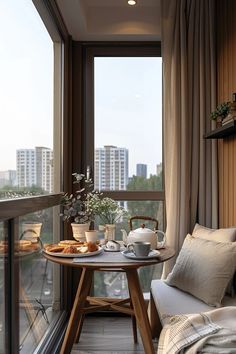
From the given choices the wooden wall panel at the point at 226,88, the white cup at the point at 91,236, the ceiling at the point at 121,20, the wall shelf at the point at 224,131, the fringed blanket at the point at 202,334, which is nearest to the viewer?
the fringed blanket at the point at 202,334

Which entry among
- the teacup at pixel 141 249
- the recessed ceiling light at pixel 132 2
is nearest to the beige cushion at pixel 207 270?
the teacup at pixel 141 249

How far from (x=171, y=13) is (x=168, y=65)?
0.43m

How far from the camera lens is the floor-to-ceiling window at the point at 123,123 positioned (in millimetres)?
3148

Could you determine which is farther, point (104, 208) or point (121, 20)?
point (121, 20)

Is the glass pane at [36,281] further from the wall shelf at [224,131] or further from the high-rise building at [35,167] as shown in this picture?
the wall shelf at [224,131]

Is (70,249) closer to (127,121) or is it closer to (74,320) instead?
(74,320)

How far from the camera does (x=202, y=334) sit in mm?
1416

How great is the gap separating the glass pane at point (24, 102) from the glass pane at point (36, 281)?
23 cm

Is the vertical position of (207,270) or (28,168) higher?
(28,168)

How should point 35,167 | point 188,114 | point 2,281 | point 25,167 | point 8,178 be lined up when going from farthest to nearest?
point 188,114 < point 35,167 < point 25,167 < point 8,178 < point 2,281

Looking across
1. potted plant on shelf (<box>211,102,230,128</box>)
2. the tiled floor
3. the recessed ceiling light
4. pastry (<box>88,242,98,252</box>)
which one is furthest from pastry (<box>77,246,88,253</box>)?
the recessed ceiling light

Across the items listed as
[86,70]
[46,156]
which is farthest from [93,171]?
[86,70]

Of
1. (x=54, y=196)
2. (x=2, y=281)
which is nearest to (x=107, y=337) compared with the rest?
(x=54, y=196)

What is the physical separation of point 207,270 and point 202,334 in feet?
2.36
